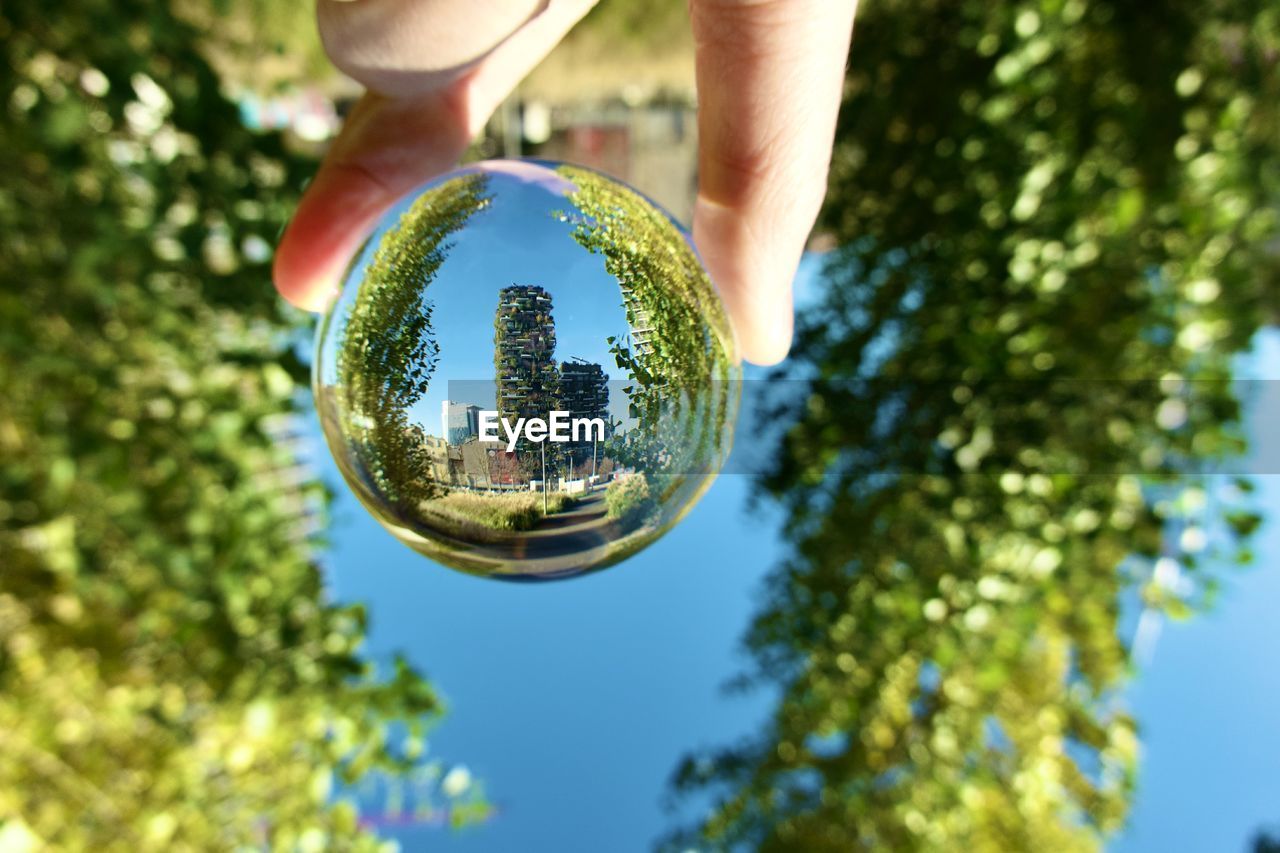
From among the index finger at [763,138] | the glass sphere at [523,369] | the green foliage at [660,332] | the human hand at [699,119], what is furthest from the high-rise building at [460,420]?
the index finger at [763,138]

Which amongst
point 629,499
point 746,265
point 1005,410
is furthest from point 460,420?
point 1005,410

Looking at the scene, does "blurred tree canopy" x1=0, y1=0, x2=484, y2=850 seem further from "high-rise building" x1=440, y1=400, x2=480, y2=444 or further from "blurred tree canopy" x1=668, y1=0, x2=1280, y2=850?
"blurred tree canopy" x1=668, y1=0, x2=1280, y2=850

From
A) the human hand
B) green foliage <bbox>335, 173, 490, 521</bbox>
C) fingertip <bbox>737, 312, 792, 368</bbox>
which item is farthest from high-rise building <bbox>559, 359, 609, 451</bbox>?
fingertip <bbox>737, 312, 792, 368</bbox>

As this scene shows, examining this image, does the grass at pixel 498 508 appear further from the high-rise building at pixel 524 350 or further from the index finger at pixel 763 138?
the index finger at pixel 763 138

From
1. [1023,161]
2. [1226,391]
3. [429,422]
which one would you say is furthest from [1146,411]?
[429,422]

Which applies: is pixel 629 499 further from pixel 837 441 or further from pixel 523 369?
pixel 837 441

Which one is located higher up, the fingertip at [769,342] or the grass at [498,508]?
the fingertip at [769,342]

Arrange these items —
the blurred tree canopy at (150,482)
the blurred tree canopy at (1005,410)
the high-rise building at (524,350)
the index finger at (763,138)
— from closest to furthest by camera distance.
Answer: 1. the high-rise building at (524,350)
2. the index finger at (763,138)
3. the blurred tree canopy at (150,482)
4. the blurred tree canopy at (1005,410)
